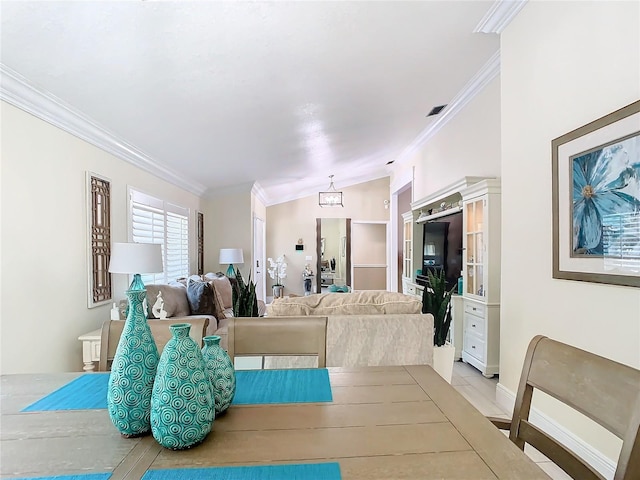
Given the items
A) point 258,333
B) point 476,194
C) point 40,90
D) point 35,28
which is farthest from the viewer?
point 476,194

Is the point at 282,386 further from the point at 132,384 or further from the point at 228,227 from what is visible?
the point at 228,227

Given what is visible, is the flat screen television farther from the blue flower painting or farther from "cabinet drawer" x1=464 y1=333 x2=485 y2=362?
the blue flower painting

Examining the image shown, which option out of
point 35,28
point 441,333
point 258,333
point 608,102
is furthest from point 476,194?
point 35,28

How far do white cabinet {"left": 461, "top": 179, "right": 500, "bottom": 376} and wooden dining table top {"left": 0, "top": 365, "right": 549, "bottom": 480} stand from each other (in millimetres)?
2676

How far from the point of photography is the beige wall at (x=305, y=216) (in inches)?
361

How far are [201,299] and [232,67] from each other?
96.8 inches

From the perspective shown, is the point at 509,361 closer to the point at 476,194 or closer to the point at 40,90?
→ the point at 476,194

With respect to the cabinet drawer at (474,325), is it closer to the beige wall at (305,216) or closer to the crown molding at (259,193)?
the crown molding at (259,193)

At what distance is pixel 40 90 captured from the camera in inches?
93.4

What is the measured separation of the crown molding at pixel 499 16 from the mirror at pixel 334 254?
6591 millimetres

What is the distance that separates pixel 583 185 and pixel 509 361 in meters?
1.44

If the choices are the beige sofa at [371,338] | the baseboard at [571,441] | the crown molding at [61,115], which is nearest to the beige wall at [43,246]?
the crown molding at [61,115]

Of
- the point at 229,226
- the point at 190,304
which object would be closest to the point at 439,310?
the point at 190,304

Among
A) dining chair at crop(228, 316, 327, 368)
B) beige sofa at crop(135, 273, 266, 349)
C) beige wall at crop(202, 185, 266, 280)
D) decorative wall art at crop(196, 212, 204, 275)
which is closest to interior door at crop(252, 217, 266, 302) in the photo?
beige wall at crop(202, 185, 266, 280)
